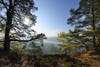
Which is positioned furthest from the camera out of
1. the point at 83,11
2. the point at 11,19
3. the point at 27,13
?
the point at 83,11

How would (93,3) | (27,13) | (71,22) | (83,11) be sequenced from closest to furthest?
(27,13)
(93,3)
(83,11)
(71,22)

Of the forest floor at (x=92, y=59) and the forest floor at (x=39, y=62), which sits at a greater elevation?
the forest floor at (x=39, y=62)

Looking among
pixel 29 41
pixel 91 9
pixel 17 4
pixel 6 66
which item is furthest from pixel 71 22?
pixel 6 66

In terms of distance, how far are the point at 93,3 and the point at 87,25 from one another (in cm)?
359

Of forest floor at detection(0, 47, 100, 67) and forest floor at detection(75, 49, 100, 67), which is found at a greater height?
Result: forest floor at detection(0, 47, 100, 67)

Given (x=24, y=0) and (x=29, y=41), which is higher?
(x=24, y=0)

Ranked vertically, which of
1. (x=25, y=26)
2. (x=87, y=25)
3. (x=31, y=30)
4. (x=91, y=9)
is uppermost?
(x=91, y=9)

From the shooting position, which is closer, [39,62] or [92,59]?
[39,62]

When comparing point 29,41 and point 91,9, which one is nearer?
point 29,41

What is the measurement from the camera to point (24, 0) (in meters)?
5.89

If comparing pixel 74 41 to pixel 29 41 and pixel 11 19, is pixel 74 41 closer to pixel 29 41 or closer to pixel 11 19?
pixel 29 41

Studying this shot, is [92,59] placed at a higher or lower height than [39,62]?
lower

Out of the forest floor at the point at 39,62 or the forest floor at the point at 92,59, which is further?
the forest floor at the point at 92,59

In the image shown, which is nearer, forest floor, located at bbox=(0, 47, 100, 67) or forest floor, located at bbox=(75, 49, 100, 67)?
forest floor, located at bbox=(0, 47, 100, 67)
